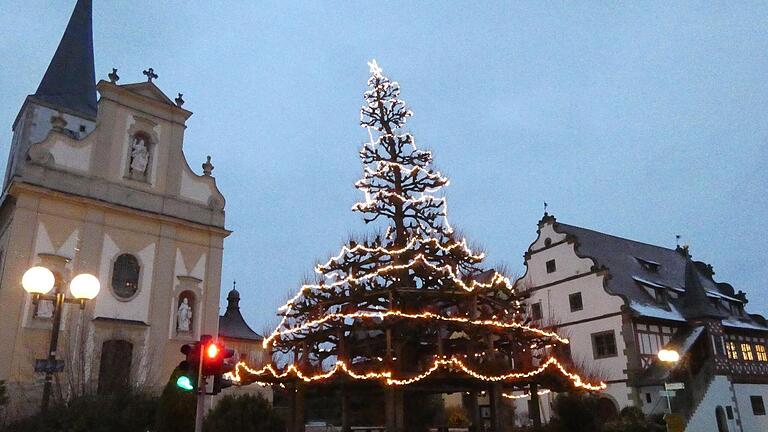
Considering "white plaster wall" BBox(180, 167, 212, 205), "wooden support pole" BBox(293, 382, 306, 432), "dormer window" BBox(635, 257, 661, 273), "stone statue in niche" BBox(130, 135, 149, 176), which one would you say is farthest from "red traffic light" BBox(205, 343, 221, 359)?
"dormer window" BBox(635, 257, 661, 273)

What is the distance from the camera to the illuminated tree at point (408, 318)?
16578 mm

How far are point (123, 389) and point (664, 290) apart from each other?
28.4m

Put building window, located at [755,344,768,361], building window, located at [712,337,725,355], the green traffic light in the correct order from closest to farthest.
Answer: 1. the green traffic light
2. building window, located at [712,337,725,355]
3. building window, located at [755,344,768,361]

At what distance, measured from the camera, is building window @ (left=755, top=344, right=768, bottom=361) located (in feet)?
121

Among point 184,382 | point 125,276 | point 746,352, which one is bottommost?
point 184,382

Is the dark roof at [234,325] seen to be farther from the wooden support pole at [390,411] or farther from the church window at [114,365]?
the wooden support pole at [390,411]

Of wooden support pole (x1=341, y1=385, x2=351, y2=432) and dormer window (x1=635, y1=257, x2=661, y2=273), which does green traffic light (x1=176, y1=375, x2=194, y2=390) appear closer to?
wooden support pole (x1=341, y1=385, x2=351, y2=432)

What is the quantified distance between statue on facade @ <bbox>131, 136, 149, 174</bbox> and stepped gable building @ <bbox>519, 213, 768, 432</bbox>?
18755mm

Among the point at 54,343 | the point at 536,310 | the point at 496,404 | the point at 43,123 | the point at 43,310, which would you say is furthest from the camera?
the point at 536,310

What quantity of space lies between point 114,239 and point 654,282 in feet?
94.2

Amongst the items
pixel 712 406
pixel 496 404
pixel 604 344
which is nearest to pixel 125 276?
pixel 496 404

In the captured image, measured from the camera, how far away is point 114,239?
87.7 feet

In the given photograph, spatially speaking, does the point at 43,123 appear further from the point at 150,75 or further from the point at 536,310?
the point at 536,310

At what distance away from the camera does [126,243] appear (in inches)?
1065
